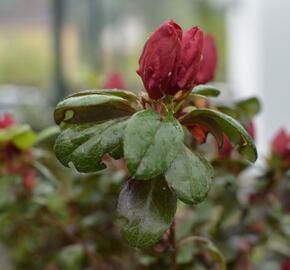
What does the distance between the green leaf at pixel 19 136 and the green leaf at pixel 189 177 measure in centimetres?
27

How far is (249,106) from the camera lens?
0.81m

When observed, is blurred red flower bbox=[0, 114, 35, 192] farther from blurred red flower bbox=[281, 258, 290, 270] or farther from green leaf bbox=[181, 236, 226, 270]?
blurred red flower bbox=[281, 258, 290, 270]

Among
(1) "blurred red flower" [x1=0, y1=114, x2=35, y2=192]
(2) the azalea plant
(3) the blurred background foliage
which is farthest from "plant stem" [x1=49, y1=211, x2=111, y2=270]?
(3) the blurred background foliage

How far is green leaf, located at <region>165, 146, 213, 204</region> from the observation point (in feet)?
1.66

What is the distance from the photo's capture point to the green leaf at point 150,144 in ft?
1.56

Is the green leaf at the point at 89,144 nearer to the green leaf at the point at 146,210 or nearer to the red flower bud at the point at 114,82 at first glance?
the green leaf at the point at 146,210

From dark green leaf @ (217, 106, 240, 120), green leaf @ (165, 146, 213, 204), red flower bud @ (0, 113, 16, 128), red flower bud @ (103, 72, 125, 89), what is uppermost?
green leaf @ (165, 146, 213, 204)

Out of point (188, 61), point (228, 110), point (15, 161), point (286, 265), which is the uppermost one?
point (188, 61)

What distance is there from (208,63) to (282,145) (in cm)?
19

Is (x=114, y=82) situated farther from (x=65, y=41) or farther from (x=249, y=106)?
(x=65, y=41)

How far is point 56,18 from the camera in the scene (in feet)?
9.86

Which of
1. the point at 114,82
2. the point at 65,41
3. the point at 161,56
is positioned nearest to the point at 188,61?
the point at 161,56

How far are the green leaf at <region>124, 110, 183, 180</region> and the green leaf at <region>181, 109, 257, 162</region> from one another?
0.18 ft

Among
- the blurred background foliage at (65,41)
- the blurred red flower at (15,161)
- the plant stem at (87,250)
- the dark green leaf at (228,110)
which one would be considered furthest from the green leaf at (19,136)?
the blurred background foliage at (65,41)
